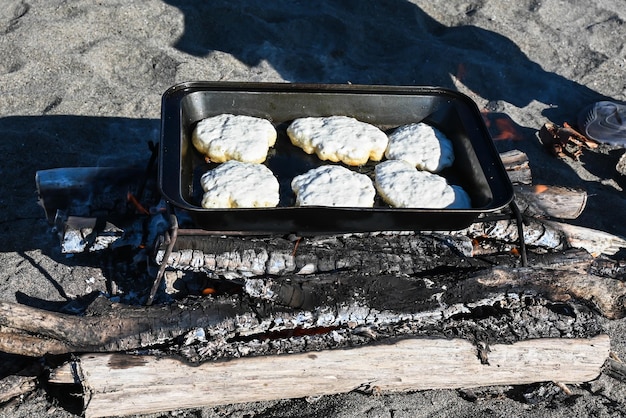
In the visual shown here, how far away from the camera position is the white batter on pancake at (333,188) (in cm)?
310

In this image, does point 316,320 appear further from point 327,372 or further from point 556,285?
point 556,285

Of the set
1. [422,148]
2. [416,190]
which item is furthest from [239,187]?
[422,148]

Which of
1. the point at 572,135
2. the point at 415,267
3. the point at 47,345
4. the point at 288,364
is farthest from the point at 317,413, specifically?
the point at 572,135

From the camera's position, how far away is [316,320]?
288 cm

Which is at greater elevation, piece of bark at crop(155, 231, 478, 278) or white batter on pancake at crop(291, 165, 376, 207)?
white batter on pancake at crop(291, 165, 376, 207)

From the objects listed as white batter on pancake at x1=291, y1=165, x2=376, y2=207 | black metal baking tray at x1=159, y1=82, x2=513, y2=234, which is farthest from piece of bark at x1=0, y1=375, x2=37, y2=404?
white batter on pancake at x1=291, y1=165, x2=376, y2=207

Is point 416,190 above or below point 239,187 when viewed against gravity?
above

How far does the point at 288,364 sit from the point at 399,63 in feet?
11.4

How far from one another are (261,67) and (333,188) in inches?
95.2

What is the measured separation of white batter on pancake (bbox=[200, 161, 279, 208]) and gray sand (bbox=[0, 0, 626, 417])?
99 centimetres

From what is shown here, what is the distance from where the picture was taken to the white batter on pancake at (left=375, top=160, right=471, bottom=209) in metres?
3.16

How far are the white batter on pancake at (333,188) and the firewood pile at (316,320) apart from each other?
0.76 feet

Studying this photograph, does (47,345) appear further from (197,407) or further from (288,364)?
(288,364)

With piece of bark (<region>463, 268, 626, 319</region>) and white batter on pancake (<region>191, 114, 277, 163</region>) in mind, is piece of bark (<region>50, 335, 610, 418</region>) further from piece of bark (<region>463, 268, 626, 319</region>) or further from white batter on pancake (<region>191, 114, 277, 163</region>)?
white batter on pancake (<region>191, 114, 277, 163</region>)
